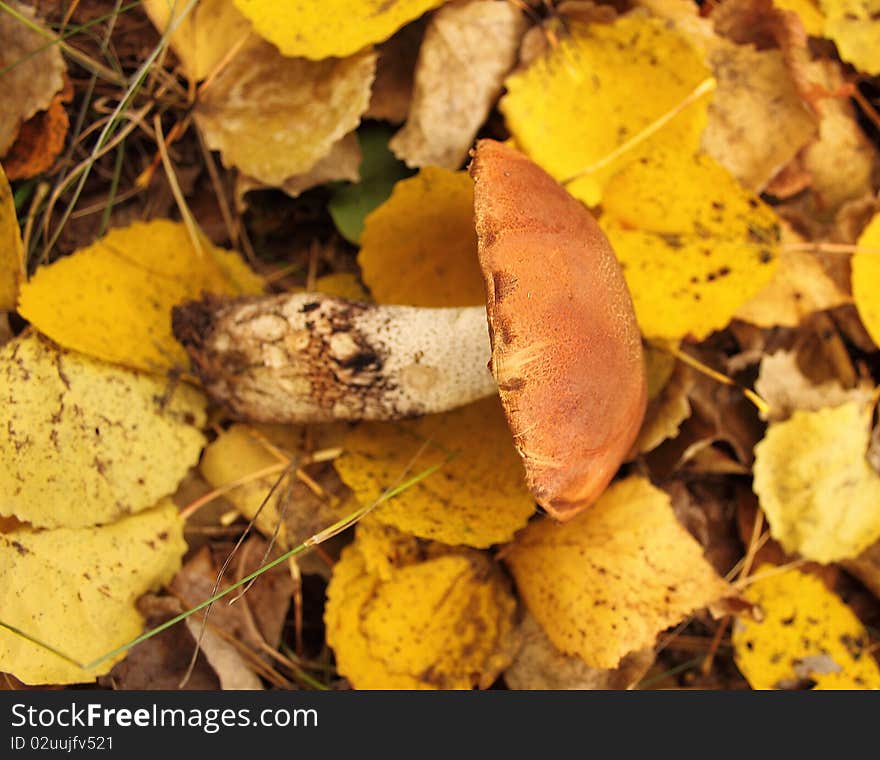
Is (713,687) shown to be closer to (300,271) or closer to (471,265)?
(471,265)

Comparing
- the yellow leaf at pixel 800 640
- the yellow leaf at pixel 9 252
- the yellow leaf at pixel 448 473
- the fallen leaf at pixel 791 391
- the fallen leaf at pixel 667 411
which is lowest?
the yellow leaf at pixel 800 640

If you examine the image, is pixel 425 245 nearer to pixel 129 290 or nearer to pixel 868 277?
pixel 129 290

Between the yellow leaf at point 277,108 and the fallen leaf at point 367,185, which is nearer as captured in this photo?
the yellow leaf at point 277,108

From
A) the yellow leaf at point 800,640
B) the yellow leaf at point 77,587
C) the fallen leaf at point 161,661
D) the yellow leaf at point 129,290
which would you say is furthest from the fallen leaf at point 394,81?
the yellow leaf at point 800,640

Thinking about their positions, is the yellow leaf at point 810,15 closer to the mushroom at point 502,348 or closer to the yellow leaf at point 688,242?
the yellow leaf at point 688,242

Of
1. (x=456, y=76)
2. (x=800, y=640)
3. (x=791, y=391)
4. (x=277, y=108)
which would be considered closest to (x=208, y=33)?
(x=277, y=108)

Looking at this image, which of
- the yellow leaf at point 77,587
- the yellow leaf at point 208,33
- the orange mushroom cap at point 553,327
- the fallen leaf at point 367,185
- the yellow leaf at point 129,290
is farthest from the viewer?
the fallen leaf at point 367,185

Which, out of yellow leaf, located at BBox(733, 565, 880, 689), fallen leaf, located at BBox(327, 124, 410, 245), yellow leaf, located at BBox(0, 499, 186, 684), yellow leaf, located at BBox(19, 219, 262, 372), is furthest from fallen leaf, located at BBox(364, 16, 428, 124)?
yellow leaf, located at BBox(733, 565, 880, 689)
